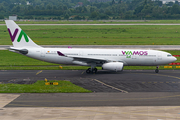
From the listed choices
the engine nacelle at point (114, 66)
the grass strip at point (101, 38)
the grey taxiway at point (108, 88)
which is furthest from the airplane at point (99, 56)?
the grass strip at point (101, 38)

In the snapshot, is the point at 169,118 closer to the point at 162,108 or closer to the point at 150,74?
the point at 162,108

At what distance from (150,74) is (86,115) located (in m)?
21.6

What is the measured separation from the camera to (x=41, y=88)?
105ft

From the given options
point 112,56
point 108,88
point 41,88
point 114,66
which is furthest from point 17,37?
point 108,88

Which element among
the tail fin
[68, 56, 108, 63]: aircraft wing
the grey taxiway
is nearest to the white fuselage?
[68, 56, 108, 63]: aircraft wing

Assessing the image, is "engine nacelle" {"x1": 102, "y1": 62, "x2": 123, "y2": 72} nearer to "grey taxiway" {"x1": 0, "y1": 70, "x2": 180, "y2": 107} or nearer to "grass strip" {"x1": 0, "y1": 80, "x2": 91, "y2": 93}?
"grey taxiway" {"x1": 0, "y1": 70, "x2": 180, "y2": 107}

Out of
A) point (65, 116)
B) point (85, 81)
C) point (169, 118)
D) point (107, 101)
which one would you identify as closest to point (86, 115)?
point (65, 116)

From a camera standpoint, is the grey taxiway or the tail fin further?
the tail fin

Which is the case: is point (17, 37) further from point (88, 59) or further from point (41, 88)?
point (41, 88)

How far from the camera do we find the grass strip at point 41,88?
30.5 metres

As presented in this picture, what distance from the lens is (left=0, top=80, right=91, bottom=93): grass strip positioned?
30531 mm

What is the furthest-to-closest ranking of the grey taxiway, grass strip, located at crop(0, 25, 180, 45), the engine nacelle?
1. grass strip, located at crop(0, 25, 180, 45)
2. the engine nacelle
3. the grey taxiway

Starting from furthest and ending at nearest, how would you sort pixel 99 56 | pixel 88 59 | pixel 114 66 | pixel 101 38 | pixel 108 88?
pixel 101 38 → pixel 99 56 → pixel 88 59 → pixel 114 66 → pixel 108 88

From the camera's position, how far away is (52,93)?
98.4 ft
